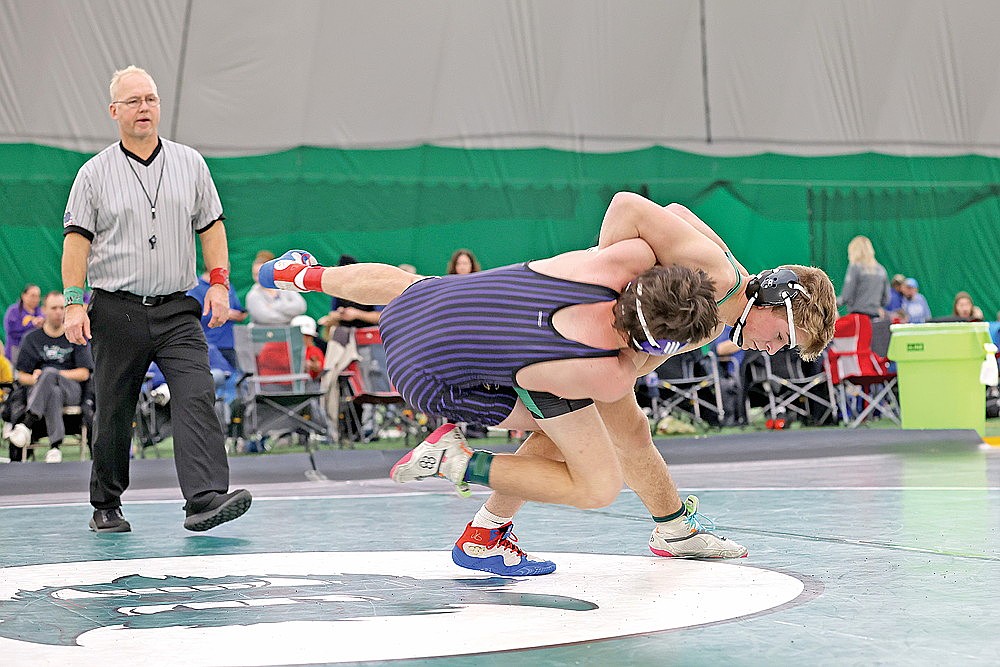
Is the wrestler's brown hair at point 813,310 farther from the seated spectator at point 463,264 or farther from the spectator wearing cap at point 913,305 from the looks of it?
the spectator wearing cap at point 913,305

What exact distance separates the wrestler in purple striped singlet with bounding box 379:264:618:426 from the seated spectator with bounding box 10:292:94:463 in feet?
19.2

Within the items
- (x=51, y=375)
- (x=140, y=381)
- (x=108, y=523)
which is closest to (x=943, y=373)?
(x=51, y=375)

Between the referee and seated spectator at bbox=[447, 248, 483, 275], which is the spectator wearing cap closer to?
seated spectator at bbox=[447, 248, 483, 275]

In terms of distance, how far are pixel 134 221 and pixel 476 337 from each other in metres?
2.18

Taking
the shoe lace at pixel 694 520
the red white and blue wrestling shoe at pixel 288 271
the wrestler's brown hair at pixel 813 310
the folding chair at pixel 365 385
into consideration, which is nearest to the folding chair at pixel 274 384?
the folding chair at pixel 365 385

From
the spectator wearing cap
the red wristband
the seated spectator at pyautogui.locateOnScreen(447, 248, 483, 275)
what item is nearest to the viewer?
the red wristband

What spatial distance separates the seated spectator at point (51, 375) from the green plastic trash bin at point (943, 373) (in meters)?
6.37

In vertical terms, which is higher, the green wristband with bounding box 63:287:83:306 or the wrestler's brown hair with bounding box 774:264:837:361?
the green wristband with bounding box 63:287:83:306

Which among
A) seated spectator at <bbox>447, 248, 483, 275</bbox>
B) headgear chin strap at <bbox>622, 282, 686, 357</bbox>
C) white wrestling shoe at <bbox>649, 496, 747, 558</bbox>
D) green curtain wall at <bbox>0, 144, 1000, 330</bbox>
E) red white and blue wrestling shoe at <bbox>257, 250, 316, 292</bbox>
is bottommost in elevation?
white wrestling shoe at <bbox>649, 496, 747, 558</bbox>

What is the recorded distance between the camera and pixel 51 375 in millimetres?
9352

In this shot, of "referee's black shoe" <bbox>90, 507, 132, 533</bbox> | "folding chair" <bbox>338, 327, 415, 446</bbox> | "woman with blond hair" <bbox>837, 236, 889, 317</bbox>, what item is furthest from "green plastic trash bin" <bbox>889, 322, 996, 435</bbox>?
"referee's black shoe" <bbox>90, 507, 132, 533</bbox>

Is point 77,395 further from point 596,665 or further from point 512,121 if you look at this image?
point 512,121

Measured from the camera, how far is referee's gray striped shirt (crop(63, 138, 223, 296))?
534 cm

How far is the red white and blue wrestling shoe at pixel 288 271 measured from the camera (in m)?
4.57
